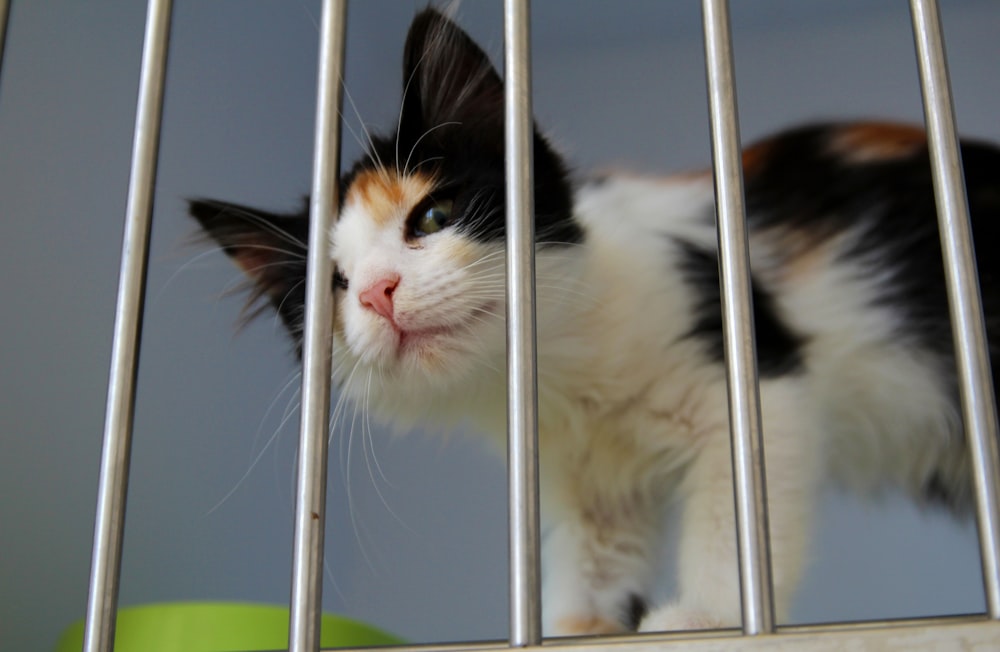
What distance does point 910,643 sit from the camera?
0.39 meters

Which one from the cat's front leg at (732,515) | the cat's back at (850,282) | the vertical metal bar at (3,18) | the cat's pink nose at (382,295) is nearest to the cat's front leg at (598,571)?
the cat's front leg at (732,515)

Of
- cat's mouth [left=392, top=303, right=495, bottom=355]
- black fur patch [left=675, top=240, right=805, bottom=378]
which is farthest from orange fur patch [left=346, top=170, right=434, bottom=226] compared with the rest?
black fur patch [left=675, top=240, right=805, bottom=378]

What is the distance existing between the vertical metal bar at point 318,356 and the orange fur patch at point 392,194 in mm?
442

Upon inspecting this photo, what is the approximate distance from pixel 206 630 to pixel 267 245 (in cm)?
40

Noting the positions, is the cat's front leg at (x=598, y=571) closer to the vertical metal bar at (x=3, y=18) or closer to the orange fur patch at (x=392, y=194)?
the orange fur patch at (x=392, y=194)

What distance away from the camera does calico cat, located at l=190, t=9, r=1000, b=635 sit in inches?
34.2

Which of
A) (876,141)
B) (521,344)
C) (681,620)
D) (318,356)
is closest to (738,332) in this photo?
(521,344)

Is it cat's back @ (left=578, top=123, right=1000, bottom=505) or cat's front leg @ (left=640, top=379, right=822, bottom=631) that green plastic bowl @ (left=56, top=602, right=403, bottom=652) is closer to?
cat's front leg @ (left=640, top=379, right=822, bottom=631)

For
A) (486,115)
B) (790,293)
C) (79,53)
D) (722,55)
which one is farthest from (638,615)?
(79,53)

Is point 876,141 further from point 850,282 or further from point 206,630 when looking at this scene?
point 206,630

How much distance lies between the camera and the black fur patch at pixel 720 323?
0.91 m

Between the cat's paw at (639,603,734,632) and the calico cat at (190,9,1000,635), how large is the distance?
0.04ft

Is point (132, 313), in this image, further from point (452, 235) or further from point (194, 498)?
point (194, 498)

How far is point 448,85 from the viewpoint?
3.04 feet
